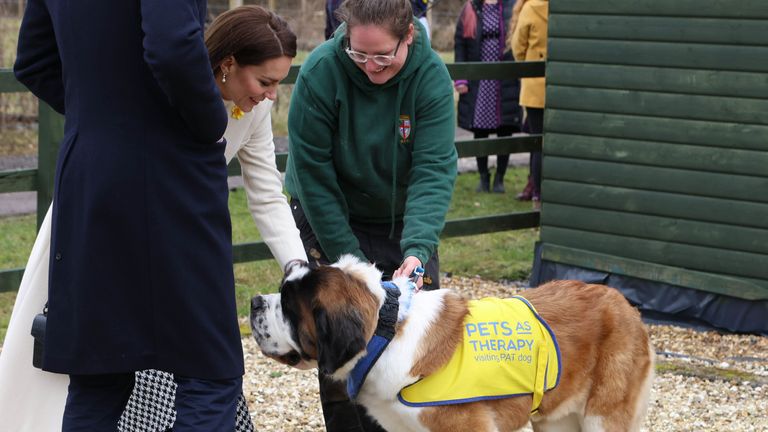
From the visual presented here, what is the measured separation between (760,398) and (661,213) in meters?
2.01

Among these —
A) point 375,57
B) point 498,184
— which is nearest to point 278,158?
point 375,57

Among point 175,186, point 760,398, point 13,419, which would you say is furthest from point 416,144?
point 760,398

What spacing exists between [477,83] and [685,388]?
6.55 metres

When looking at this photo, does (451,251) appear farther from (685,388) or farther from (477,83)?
(685,388)

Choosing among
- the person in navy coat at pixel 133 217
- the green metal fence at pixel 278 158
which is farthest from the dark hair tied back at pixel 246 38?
the green metal fence at pixel 278 158

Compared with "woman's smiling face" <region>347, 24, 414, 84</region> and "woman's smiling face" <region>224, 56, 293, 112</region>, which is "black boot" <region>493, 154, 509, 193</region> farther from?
"woman's smiling face" <region>224, 56, 293, 112</region>

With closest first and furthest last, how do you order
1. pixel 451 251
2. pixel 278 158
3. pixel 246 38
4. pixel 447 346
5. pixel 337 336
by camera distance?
1. pixel 246 38
2. pixel 337 336
3. pixel 447 346
4. pixel 278 158
5. pixel 451 251

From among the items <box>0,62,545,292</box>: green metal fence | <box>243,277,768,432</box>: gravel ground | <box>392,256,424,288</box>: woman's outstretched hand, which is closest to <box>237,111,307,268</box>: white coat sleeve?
<box>392,256,424,288</box>: woman's outstretched hand

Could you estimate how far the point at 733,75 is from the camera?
7.25m

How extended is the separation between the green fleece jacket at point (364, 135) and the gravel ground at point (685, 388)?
5.15 ft

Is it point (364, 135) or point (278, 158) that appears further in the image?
point (278, 158)

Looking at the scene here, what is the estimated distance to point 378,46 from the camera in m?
4.24

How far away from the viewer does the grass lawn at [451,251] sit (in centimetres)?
831

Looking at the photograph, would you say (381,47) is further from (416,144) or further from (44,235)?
(44,235)
